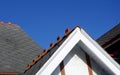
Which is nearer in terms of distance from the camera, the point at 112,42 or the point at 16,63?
the point at 16,63

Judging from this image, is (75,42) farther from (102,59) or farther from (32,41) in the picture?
(32,41)

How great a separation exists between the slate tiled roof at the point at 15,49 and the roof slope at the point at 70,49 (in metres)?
3.57

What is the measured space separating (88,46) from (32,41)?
7247 millimetres

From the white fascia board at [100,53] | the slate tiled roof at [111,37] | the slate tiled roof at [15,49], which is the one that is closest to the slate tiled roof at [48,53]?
the white fascia board at [100,53]

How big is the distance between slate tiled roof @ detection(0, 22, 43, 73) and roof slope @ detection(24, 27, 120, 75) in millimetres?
3573

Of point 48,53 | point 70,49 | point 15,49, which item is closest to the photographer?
point 70,49

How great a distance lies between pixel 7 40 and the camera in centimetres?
1523

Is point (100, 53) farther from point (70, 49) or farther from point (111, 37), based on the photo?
point (111, 37)

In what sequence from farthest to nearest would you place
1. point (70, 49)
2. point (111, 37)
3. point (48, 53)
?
1. point (111, 37)
2. point (48, 53)
3. point (70, 49)

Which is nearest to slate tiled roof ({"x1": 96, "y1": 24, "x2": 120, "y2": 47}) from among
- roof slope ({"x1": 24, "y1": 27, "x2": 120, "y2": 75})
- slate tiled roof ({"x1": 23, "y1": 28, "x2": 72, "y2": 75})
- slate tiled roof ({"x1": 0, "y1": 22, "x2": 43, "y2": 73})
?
slate tiled roof ({"x1": 0, "y1": 22, "x2": 43, "y2": 73})

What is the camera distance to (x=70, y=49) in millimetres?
8680

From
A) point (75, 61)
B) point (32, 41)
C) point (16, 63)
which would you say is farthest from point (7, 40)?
point (75, 61)

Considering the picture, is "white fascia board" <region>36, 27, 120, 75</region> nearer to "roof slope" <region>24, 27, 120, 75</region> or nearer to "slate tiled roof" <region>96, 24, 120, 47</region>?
"roof slope" <region>24, 27, 120, 75</region>

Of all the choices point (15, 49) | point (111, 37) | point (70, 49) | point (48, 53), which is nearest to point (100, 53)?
point (70, 49)
